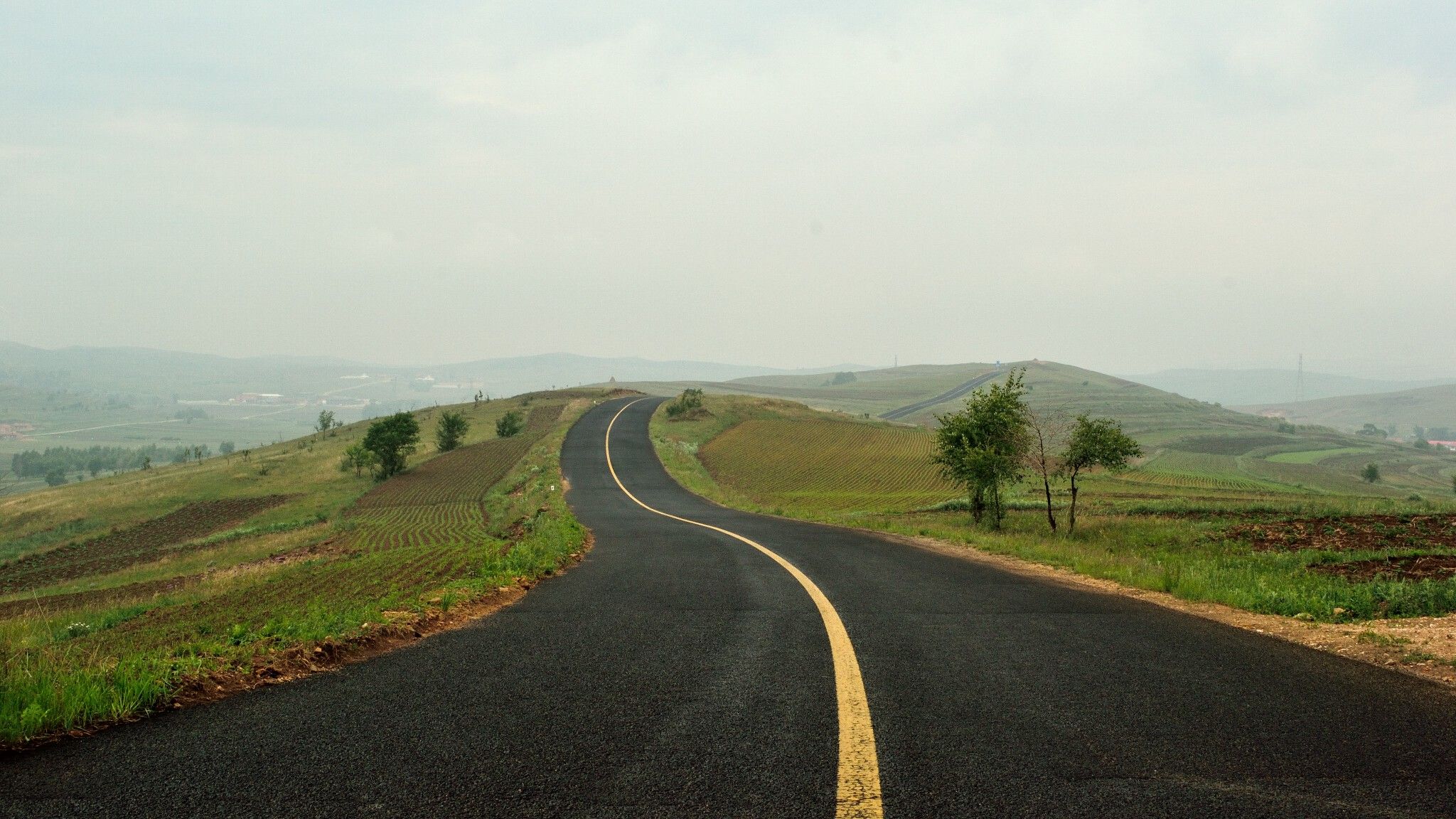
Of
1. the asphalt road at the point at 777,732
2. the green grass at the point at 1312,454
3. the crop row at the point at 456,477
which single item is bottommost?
the green grass at the point at 1312,454

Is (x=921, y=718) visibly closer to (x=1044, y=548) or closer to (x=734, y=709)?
(x=734, y=709)

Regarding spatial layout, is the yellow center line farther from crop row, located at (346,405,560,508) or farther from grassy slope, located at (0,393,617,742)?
crop row, located at (346,405,560,508)

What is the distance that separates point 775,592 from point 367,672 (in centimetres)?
486

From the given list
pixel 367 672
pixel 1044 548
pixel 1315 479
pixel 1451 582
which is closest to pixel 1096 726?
pixel 367 672

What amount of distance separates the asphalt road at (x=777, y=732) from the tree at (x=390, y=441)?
184ft

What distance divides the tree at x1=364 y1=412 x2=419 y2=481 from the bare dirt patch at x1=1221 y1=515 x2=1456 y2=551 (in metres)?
54.9

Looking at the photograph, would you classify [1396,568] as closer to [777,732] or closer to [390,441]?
[777,732]

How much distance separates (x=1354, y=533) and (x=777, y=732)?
73.9 feet

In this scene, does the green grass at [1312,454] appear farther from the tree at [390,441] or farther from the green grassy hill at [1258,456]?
the tree at [390,441]

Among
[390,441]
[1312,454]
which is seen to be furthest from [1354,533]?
[1312,454]

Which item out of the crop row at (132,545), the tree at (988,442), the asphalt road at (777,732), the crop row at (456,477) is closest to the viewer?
the asphalt road at (777,732)

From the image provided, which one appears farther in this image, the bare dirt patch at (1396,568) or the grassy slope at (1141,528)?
the bare dirt patch at (1396,568)

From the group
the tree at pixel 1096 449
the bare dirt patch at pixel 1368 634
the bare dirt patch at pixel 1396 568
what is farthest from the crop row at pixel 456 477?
the bare dirt patch at pixel 1368 634

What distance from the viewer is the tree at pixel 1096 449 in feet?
79.2
